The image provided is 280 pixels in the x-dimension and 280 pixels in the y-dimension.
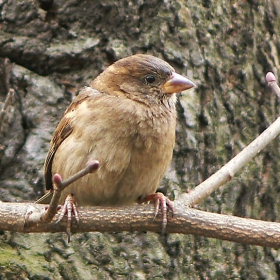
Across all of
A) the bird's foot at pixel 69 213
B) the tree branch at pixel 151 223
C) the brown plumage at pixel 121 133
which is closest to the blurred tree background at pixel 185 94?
the brown plumage at pixel 121 133

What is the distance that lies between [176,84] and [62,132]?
2.37 feet

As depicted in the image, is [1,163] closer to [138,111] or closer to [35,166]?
[35,166]

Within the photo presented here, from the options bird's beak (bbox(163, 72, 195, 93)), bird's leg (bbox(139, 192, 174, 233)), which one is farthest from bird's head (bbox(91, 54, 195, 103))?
bird's leg (bbox(139, 192, 174, 233))

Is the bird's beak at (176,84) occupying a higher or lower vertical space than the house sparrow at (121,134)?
higher

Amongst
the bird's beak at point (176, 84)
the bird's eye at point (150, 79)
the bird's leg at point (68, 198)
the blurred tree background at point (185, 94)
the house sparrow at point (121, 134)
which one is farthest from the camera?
the blurred tree background at point (185, 94)

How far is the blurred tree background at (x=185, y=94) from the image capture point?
430cm

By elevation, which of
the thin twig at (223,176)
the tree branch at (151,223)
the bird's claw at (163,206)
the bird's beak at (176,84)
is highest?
the bird's beak at (176,84)

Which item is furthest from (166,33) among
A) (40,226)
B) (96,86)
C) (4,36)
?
(40,226)

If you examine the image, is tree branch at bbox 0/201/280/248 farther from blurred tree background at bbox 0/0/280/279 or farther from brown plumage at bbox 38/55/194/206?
blurred tree background at bbox 0/0/280/279

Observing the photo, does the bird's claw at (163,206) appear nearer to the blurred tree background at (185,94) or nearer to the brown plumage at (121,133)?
the brown plumage at (121,133)

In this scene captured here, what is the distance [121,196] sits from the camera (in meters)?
3.85

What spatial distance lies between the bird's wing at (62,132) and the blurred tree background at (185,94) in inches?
7.2

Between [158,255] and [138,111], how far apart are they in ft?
2.87

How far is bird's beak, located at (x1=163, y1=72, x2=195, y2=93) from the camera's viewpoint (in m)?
4.01
